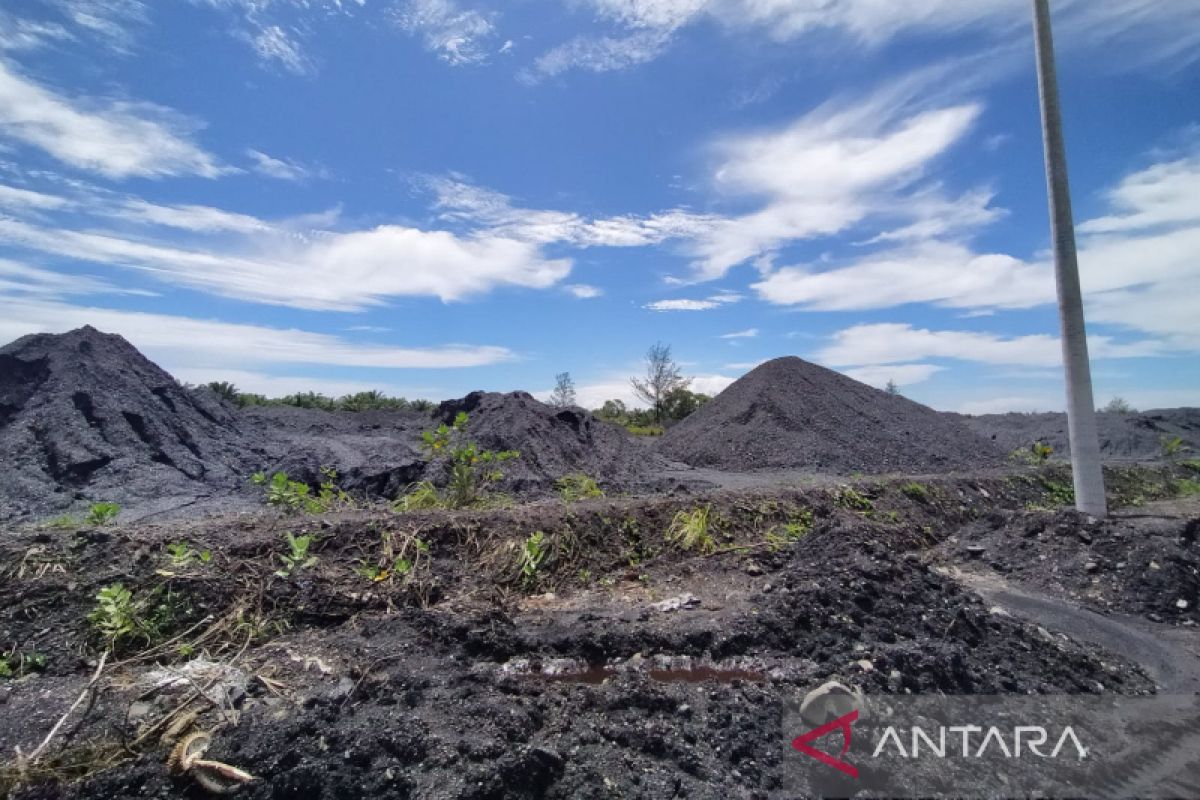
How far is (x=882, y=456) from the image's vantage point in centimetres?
1794

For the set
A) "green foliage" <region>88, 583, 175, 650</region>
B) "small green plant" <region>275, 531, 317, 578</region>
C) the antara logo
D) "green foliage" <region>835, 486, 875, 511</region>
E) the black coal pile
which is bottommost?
the antara logo

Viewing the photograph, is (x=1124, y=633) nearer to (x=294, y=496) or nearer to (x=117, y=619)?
(x=117, y=619)

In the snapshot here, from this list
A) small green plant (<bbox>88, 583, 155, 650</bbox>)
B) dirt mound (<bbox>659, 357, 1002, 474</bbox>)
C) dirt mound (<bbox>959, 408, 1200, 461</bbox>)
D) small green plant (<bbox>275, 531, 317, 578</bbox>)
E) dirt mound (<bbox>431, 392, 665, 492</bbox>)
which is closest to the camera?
small green plant (<bbox>88, 583, 155, 650</bbox>)

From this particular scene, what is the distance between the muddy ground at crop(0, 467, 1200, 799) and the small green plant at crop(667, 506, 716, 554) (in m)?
0.08

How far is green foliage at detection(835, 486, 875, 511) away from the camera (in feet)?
30.1

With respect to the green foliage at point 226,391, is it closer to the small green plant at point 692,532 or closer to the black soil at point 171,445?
the black soil at point 171,445

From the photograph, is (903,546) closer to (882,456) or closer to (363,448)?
(882,456)

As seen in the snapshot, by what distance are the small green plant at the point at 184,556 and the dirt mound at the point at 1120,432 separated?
24596 millimetres

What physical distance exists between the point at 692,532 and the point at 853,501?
3.51m

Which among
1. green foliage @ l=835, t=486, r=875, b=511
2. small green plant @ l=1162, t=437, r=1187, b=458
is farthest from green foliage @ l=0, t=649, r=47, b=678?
small green plant @ l=1162, t=437, r=1187, b=458

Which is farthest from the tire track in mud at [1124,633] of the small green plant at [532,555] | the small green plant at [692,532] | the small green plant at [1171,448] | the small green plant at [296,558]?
the small green plant at [1171,448]

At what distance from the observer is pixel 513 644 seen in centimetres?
440

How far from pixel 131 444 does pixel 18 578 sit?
9923 millimetres

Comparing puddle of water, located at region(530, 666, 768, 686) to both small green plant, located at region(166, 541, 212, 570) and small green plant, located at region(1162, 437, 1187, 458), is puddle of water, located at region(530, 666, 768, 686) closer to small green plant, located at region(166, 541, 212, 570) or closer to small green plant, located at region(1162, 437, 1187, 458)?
small green plant, located at region(166, 541, 212, 570)
